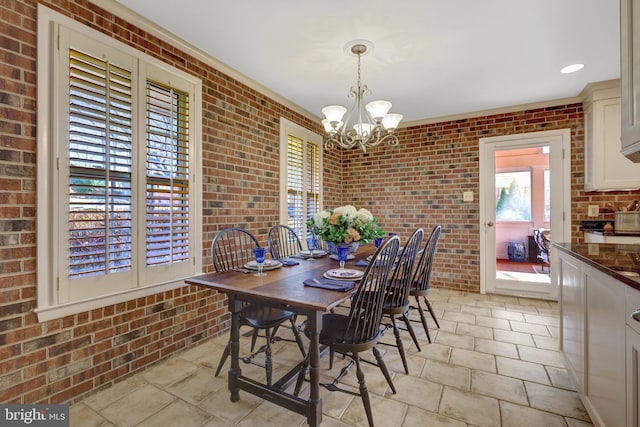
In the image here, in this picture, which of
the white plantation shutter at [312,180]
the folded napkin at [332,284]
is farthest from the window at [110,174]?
the white plantation shutter at [312,180]

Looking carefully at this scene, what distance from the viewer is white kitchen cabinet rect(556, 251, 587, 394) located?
1.61 m

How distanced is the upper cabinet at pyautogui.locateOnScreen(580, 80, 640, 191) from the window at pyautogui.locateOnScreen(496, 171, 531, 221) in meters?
1.97

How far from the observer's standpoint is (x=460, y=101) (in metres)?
3.56

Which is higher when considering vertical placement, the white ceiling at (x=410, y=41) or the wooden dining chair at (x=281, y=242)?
the white ceiling at (x=410, y=41)

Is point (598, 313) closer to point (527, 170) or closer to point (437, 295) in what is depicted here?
point (437, 295)

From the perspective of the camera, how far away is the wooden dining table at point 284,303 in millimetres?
1453

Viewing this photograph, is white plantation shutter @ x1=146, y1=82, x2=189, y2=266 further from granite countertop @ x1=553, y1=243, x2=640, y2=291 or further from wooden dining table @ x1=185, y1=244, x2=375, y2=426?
granite countertop @ x1=553, y1=243, x2=640, y2=291

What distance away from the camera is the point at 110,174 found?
1879 millimetres

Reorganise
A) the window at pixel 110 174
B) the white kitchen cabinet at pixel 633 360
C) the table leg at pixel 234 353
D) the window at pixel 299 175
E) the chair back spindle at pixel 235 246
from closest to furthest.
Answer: the white kitchen cabinet at pixel 633 360 < the window at pixel 110 174 < the table leg at pixel 234 353 < the chair back spindle at pixel 235 246 < the window at pixel 299 175

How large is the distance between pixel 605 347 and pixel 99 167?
288 cm

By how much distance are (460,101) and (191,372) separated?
3952mm

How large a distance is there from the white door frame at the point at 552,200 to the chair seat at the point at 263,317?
3.21 meters

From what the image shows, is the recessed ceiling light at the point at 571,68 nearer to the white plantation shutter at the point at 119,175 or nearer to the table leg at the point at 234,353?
the white plantation shutter at the point at 119,175

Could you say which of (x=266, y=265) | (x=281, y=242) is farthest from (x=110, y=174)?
(x=281, y=242)
